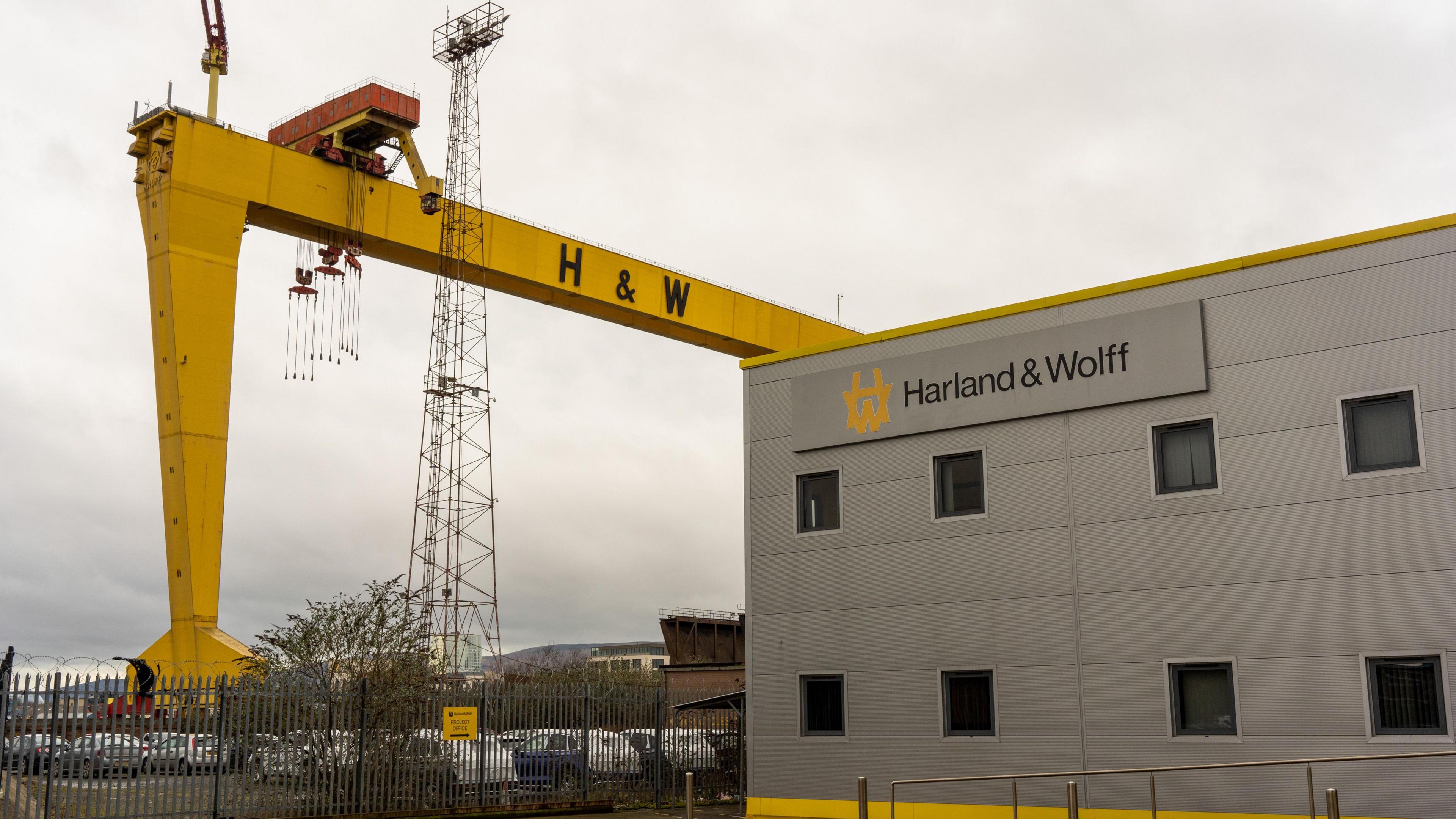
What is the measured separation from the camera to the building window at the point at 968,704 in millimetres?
17312

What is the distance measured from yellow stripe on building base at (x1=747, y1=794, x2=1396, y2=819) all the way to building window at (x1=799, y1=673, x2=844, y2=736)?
1029 mm

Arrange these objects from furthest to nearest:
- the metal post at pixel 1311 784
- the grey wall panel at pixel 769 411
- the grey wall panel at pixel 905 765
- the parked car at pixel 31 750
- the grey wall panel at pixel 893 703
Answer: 1. the grey wall panel at pixel 769 411
2. the grey wall panel at pixel 893 703
3. the grey wall panel at pixel 905 765
4. the parked car at pixel 31 750
5. the metal post at pixel 1311 784

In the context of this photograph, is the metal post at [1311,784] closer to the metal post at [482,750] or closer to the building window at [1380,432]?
the building window at [1380,432]

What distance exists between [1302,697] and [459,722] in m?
13.4

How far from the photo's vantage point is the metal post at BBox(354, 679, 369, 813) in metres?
20.2

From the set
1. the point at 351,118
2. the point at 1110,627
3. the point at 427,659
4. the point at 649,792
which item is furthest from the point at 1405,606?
the point at 351,118

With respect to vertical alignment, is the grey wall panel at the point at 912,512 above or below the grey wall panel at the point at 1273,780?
above

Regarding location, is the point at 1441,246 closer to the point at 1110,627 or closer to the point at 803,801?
the point at 1110,627

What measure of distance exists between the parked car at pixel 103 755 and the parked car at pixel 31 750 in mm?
150

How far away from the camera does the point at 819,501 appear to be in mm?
19938

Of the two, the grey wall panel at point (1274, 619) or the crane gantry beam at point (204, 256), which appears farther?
the crane gantry beam at point (204, 256)

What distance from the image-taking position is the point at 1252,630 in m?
15.3

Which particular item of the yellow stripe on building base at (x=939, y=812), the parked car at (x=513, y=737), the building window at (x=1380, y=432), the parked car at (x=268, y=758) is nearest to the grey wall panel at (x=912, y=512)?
the building window at (x=1380, y=432)

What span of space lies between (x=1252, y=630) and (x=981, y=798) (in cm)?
415
